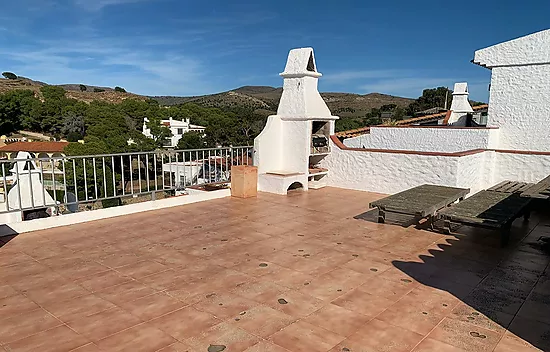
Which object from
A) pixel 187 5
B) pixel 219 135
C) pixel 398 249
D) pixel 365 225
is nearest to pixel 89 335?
pixel 398 249

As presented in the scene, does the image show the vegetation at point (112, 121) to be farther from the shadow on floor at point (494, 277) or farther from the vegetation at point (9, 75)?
the shadow on floor at point (494, 277)

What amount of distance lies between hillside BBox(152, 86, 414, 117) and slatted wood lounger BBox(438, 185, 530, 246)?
34.0 m

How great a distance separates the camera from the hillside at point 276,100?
158ft

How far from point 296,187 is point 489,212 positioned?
4727 mm

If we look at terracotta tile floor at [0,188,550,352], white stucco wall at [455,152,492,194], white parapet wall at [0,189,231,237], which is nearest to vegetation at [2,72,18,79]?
white parapet wall at [0,189,231,237]

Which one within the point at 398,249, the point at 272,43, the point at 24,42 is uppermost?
the point at 24,42

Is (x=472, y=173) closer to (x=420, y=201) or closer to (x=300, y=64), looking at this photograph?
(x=420, y=201)

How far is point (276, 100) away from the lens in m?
64.2

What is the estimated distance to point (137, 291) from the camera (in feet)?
10.7

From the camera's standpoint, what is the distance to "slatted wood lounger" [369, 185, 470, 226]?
490 centimetres

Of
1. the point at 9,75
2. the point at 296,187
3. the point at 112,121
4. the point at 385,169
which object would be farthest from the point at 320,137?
the point at 9,75

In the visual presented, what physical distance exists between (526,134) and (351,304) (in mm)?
8176

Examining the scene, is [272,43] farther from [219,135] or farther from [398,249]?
[398,249]

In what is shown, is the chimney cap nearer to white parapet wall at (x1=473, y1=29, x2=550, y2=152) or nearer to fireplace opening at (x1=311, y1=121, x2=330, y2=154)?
fireplace opening at (x1=311, y1=121, x2=330, y2=154)
